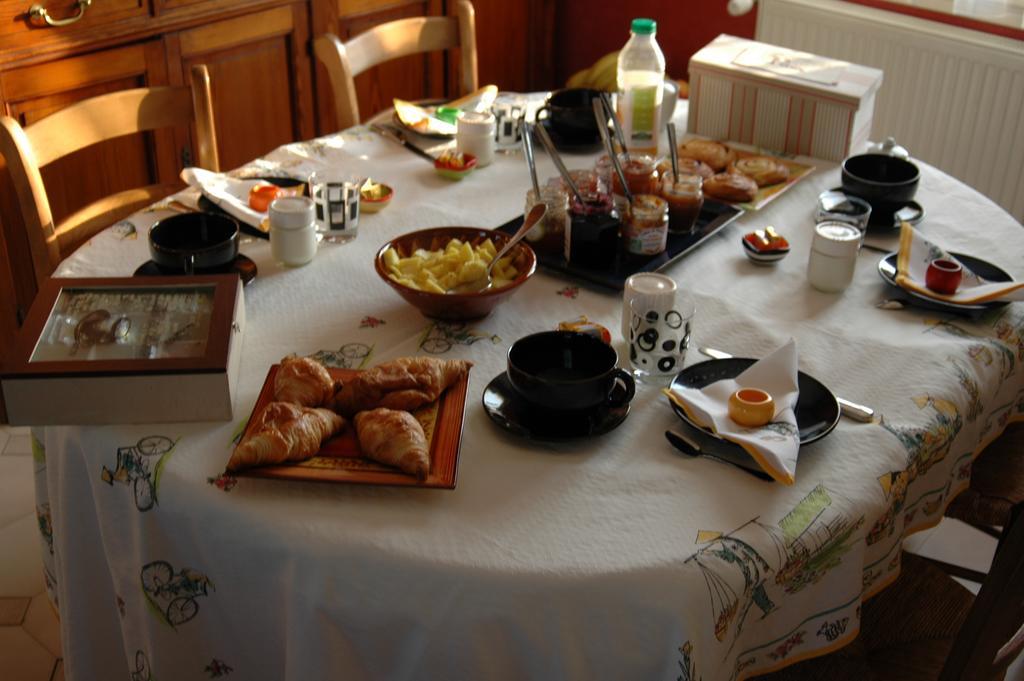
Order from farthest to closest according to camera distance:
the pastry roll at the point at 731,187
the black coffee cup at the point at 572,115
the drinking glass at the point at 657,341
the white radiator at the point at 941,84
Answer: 1. the white radiator at the point at 941,84
2. the black coffee cup at the point at 572,115
3. the pastry roll at the point at 731,187
4. the drinking glass at the point at 657,341

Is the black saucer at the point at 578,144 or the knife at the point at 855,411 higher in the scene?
the black saucer at the point at 578,144

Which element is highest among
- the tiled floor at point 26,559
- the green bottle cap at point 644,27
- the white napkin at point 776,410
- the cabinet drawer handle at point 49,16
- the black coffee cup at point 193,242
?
the green bottle cap at point 644,27

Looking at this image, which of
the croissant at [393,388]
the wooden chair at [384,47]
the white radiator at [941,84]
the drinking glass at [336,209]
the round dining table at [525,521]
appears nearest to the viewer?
the round dining table at [525,521]

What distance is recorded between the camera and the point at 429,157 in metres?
2.04

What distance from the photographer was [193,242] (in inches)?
61.7

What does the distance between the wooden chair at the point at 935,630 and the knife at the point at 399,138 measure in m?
1.11

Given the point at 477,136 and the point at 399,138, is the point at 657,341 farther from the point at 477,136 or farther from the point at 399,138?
the point at 399,138

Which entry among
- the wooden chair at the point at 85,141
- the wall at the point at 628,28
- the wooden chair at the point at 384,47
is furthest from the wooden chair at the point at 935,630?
the wall at the point at 628,28

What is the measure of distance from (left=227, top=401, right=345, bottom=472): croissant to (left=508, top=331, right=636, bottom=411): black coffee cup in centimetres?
22

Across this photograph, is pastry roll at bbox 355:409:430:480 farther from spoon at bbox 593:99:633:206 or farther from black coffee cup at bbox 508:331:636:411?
spoon at bbox 593:99:633:206

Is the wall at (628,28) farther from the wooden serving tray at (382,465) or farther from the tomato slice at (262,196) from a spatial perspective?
the wooden serving tray at (382,465)

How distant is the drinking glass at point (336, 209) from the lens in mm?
1699

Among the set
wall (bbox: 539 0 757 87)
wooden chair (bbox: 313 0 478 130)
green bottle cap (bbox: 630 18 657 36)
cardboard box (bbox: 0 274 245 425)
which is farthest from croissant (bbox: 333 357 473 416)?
wall (bbox: 539 0 757 87)

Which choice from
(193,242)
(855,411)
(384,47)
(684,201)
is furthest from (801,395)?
(384,47)
